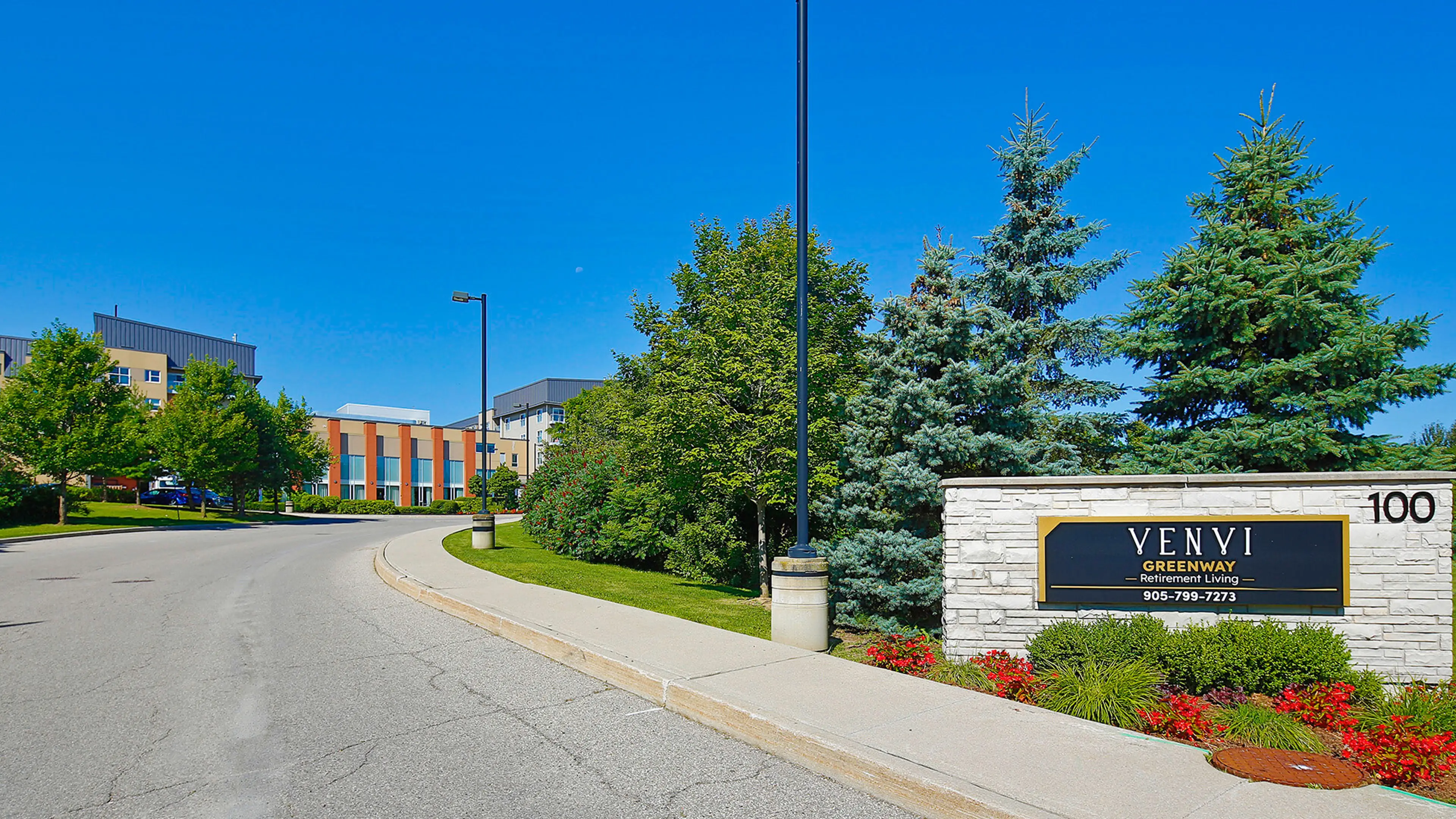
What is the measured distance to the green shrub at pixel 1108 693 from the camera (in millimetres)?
6059

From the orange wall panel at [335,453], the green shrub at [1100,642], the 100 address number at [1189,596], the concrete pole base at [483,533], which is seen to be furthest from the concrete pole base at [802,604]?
the orange wall panel at [335,453]

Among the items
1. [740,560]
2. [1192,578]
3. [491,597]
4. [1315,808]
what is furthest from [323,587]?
[1315,808]

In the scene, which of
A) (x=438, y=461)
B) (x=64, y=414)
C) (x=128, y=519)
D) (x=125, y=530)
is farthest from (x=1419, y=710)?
(x=438, y=461)

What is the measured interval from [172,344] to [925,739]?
90.8 meters

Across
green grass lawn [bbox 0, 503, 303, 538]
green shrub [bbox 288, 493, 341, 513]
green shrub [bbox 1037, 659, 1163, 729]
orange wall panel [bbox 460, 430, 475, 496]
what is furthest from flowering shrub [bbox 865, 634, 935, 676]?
orange wall panel [bbox 460, 430, 475, 496]

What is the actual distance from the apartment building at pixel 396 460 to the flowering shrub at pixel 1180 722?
7135cm

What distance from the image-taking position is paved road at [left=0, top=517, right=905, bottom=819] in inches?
183

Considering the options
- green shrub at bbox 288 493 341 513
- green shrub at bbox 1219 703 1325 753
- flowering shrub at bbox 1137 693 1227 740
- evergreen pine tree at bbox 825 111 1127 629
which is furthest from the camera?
green shrub at bbox 288 493 341 513

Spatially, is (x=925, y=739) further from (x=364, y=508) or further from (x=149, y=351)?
(x=149, y=351)

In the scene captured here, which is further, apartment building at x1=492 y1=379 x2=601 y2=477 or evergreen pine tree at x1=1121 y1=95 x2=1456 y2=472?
apartment building at x1=492 y1=379 x2=601 y2=477

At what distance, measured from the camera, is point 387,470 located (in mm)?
78625

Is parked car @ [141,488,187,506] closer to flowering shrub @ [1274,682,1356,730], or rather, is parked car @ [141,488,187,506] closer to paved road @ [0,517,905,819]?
paved road @ [0,517,905,819]

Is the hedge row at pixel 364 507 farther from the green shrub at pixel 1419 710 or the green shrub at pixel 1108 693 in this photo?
the green shrub at pixel 1419 710

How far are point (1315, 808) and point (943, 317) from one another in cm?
754
